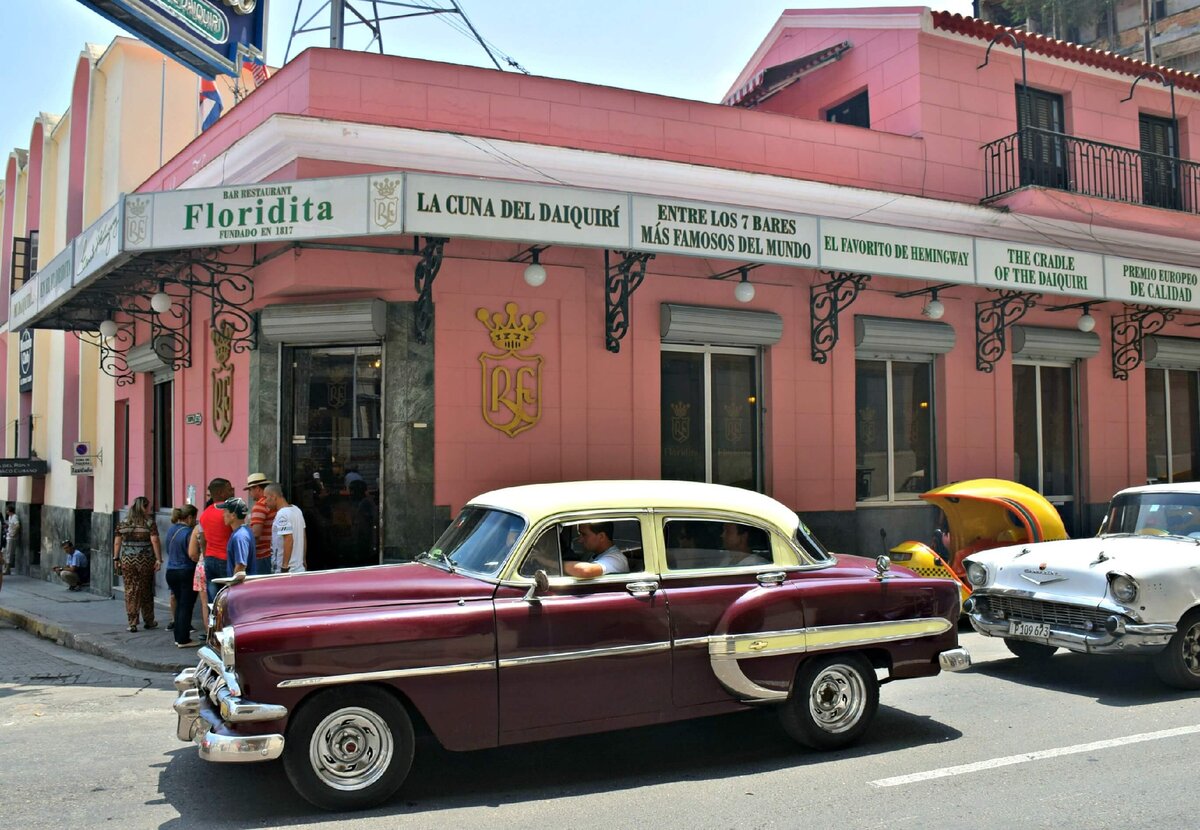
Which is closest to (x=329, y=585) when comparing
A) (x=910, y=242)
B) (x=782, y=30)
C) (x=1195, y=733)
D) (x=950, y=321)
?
(x=1195, y=733)

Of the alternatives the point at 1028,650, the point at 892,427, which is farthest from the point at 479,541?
the point at 892,427

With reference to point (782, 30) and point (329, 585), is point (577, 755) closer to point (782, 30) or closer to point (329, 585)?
point (329, 585)

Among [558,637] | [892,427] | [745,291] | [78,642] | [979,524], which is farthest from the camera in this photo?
[892,427]

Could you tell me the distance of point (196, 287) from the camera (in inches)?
457

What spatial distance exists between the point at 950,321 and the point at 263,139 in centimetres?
906

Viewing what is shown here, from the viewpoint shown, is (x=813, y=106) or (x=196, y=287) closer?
(x=196, y=287)

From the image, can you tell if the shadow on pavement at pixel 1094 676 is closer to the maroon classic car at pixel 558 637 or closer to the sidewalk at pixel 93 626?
the maroon classic car at pixel 558 637

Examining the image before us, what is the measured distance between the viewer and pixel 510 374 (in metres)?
10.4

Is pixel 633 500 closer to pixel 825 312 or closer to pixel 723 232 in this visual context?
pixel 723 232

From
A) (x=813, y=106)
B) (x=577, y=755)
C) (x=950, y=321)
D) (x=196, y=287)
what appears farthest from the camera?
(x=813, y=106)

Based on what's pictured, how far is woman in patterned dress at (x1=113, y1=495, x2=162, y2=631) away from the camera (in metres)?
10.9

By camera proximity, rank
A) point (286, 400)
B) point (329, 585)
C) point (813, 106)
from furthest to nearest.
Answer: point (813, 106), point (286, 400), point (329, 585)

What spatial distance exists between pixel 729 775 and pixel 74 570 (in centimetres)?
1477

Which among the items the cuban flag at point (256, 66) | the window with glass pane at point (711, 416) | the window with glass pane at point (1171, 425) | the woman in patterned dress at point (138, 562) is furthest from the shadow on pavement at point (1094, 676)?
the cuban flag at point (256, 66)
